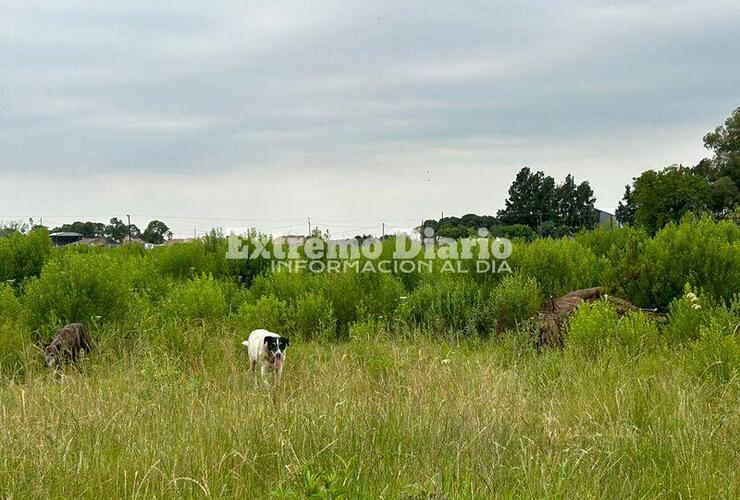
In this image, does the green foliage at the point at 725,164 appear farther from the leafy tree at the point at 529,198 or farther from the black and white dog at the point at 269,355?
the black and white dog at the point at 269,355

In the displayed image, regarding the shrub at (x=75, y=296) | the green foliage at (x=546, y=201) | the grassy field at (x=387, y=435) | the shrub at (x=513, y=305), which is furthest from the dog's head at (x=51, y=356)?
the green foliage at (x=546, y=201)

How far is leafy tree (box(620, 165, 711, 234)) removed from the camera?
36.1 m

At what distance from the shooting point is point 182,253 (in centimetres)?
1450

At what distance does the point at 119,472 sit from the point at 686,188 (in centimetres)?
3897

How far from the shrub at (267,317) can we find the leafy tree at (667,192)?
31.4 meters

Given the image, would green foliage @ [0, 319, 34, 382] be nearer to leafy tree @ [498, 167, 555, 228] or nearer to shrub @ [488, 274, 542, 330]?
shrub @ [488, 274, 542, 330]

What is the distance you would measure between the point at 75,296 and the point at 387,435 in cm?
533

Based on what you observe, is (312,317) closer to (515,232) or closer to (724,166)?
(515,232)

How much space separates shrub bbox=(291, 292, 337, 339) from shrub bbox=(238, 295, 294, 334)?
0.16 m

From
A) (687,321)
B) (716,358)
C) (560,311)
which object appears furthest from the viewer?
(560,311)

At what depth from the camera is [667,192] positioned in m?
37.0

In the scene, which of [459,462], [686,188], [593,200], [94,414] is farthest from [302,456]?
[593,200]

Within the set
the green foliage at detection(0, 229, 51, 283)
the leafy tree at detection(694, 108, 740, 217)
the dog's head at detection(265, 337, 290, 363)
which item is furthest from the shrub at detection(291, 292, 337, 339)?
the leafy tree at detection(694, 108, 740, 217)

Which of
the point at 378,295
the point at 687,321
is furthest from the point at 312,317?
the point at 687,321
